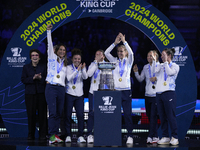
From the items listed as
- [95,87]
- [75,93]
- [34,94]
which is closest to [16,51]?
[34,94]

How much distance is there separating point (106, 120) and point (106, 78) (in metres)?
0.63

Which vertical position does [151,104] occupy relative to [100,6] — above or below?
below

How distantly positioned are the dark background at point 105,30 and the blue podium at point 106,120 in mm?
2881

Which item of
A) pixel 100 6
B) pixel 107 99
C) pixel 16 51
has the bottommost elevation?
pixel 107 99

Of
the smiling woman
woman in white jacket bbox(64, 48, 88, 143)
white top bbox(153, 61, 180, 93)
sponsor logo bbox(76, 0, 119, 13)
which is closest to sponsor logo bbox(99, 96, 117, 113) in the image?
woman in white jacket bbox(64, 48, 88, 143)

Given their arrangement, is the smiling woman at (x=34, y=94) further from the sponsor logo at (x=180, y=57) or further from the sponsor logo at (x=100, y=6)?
the sponsor logo at (x=180, y=57)

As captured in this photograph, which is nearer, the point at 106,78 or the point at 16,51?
the point at 106,78

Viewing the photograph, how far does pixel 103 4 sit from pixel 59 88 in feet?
7.48

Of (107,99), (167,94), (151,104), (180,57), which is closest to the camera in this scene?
(107,99)

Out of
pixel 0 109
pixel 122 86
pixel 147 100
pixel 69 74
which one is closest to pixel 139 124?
pixel 147 100

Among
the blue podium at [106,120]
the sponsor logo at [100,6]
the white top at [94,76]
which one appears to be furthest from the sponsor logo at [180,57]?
the blue podium at [106,120]

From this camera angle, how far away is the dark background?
21.7 feet

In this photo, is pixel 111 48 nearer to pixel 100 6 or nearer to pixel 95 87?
pixel 95 87

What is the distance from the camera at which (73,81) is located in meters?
5.19
